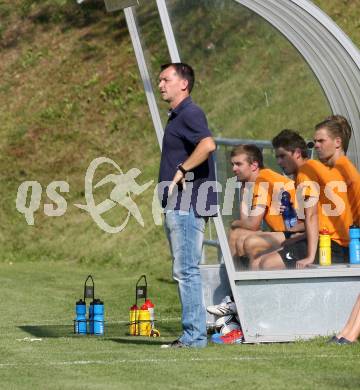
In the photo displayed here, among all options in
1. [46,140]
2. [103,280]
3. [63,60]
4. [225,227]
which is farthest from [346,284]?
[63,60]

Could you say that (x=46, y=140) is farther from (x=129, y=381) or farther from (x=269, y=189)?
(x=129, y=381)

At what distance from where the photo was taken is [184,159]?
9.72 m

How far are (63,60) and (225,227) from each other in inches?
693

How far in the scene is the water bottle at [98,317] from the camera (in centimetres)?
1155

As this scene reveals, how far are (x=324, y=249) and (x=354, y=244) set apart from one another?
0.79ft

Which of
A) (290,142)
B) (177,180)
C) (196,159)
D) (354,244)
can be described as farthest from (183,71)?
(354,244)

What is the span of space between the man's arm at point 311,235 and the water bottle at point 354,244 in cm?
28

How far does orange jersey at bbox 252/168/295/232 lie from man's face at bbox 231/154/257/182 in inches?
3.5

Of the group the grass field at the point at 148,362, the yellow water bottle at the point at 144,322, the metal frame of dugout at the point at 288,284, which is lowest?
the grass field at the point at 148,362

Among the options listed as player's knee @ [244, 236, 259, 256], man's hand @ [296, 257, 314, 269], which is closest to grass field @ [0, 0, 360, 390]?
man's hand @ [296, 257, 314, 269]

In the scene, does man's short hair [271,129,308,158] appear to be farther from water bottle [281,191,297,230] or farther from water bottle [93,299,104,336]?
water bottle [93,299,104,336]

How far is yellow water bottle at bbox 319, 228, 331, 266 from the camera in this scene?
10453 millimetres

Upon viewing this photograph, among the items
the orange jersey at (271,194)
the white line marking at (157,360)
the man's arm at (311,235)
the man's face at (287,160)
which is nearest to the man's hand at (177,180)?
the white line marking at (157,360)

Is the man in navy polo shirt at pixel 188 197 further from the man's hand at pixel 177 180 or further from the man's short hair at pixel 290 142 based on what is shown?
the man's short hair at pixel 290 142
